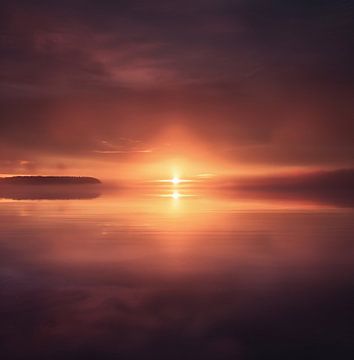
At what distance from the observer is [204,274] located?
12.5m

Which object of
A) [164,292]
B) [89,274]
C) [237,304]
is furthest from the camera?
[89,274]

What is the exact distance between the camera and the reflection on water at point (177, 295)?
7.57 metres

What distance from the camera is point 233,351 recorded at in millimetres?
7383

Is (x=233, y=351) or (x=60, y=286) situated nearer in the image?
(x=233, y=351)

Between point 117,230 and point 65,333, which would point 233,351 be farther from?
point 117,230

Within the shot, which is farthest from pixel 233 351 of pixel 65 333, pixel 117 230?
pixel 117 230

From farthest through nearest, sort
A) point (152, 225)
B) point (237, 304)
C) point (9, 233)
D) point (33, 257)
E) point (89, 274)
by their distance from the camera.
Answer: point (152, 225) → point (9, 233) → point (33, 257) → point (89, 274) → point (237, 304)

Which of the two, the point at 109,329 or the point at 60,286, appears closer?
the point at 109,329

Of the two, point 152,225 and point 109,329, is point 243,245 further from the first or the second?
point 109,329

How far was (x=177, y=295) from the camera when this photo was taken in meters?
10.4

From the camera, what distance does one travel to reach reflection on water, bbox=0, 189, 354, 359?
757 centimetres

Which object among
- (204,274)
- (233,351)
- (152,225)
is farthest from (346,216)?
(233,351)

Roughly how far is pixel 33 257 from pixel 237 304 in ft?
25.9

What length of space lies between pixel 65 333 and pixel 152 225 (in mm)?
15583
